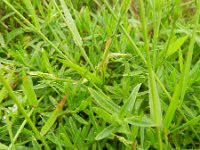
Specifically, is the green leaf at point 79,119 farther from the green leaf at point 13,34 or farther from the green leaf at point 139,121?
the green leaf at point 13,34

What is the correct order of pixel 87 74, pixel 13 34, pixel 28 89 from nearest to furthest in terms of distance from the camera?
pixel 28 89, pixel 87 74, pixel 13 34

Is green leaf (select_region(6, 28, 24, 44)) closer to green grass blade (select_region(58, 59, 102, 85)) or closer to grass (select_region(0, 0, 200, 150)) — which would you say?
grass (select_region(0, 0, 200, 150))

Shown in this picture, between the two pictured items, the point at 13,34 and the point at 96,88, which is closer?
the point at 96,88

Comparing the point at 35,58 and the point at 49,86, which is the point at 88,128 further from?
the point at 35,58

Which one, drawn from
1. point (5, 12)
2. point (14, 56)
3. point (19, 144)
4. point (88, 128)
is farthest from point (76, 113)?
point (5, 12)

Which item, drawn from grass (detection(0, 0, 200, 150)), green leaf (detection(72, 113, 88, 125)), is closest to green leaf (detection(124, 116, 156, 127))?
grass (detection(0, 0, 200, 150))

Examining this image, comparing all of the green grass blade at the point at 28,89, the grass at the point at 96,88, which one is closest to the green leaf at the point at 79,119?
the grass at the point at 96,88

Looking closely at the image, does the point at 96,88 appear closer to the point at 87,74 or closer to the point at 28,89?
the point at 87,74

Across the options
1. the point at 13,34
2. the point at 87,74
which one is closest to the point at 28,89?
the point at 87,74

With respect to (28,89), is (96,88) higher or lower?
lower
